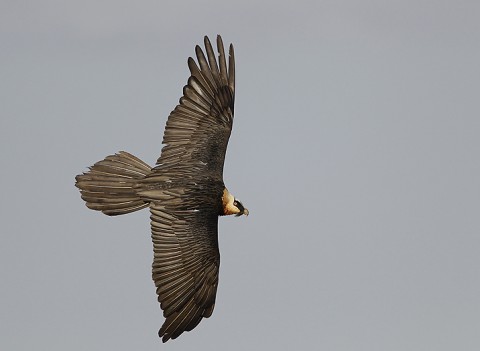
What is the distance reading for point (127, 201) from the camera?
3322cm

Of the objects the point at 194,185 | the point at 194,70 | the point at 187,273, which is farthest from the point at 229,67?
the point at 187,273

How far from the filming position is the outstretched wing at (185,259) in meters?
31.9

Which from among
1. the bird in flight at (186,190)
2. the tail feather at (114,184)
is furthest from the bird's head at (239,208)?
the tail feather at (114,184)

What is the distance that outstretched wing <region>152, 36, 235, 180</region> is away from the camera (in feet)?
109

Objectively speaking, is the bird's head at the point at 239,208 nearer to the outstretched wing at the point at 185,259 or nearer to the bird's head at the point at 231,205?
the bird's head at the point at 231,205

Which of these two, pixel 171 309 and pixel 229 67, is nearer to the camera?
pixel 171 309

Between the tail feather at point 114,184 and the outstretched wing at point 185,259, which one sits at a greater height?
the tail feather at point 114,184

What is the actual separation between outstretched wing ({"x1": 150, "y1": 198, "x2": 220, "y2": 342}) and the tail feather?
32.2 inches

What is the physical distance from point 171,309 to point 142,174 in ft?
12.4

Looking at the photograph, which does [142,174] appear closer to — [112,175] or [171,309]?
[112,175]

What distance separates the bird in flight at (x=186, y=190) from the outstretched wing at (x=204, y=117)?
2cm

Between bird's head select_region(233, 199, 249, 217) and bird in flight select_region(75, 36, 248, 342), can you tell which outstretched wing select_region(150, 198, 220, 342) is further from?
bird's head select_region(233, 199, 249, 217)

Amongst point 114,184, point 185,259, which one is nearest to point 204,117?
point 114,184

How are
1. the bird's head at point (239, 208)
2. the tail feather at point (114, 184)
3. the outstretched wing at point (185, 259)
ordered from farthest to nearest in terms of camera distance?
the bird's head at point (239, 208), the tail feather at point (114, 184), the outstretched wing at point (185, 259)
